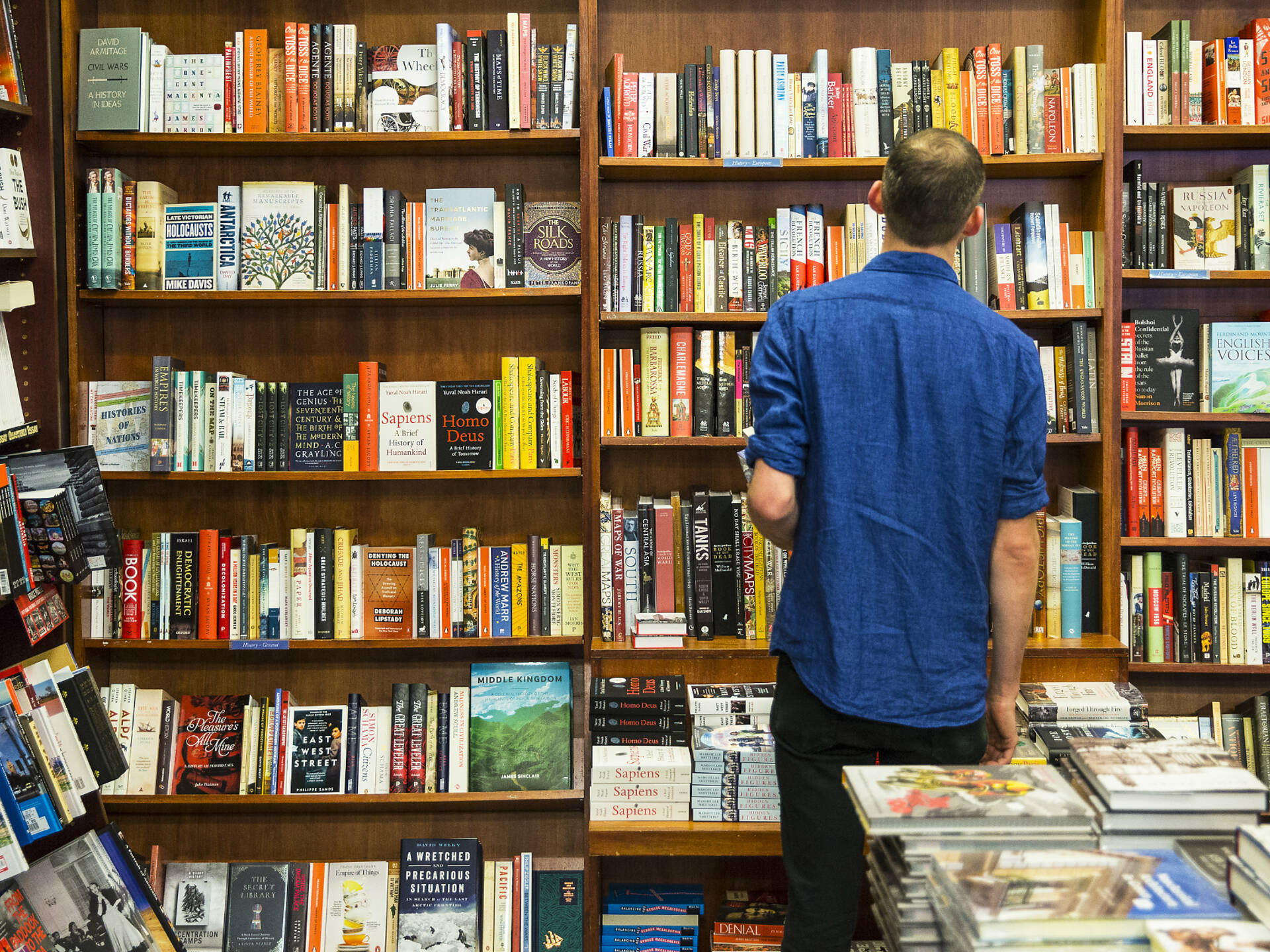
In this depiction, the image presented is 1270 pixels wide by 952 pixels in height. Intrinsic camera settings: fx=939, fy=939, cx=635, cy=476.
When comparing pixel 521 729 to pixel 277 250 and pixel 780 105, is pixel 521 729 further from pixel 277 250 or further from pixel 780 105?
pixel 780 105

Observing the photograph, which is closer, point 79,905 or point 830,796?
point 830,796

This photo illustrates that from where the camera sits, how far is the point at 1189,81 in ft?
7.92

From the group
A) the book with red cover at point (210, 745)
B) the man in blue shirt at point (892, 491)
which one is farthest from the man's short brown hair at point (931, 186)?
the book with red cover at point (210, 745)

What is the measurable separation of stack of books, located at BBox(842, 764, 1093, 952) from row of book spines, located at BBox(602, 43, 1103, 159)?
1.81 meters

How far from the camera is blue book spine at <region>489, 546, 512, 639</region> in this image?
2529 mm

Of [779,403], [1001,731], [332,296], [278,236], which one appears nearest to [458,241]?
[332,296]

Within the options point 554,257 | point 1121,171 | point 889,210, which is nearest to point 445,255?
point 554,257

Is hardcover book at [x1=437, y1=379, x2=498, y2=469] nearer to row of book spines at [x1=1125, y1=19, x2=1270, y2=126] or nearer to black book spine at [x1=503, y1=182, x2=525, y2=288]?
black book spine at [x1=503, y1=182, x2=525, y2=288]

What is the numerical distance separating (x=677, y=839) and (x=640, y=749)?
215 mm

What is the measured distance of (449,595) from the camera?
8.32ft

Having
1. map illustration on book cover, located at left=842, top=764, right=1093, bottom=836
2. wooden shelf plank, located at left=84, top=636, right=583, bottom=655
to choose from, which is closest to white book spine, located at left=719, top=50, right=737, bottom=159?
wooden shelf plank, located at left=84, top=636, right=583, bottom=655

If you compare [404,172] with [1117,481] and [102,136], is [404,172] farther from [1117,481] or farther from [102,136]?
[1117,481]

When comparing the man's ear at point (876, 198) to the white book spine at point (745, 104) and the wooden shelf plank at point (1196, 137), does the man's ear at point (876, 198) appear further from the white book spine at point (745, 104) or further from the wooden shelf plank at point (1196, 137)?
the wooden shelf plank at point (1196, 137)

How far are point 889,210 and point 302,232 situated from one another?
170cm
